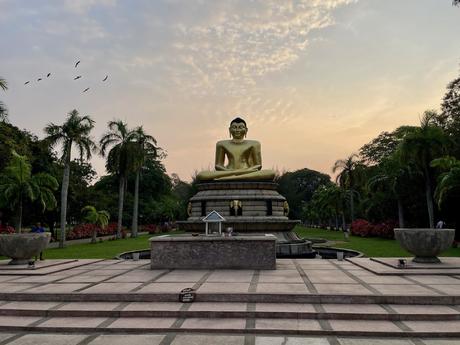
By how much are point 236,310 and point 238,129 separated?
1441cm

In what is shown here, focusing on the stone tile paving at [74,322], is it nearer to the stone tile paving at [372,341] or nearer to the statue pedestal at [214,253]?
the stone tile paving at [372,341]

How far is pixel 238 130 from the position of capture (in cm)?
2058

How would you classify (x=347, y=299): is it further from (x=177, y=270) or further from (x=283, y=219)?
(x=283, y=219)

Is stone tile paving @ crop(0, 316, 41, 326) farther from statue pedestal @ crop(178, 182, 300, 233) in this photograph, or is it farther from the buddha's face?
the buddha's face

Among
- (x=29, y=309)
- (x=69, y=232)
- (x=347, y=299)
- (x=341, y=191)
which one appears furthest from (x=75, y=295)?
(x=341, y=191)

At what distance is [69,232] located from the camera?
34.6 metres

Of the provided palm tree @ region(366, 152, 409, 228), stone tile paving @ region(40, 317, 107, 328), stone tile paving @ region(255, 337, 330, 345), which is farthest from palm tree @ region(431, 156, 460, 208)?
stone tile paving @ region(40, 317, 107, 328)

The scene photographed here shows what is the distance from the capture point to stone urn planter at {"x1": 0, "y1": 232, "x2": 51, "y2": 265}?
1155 cm

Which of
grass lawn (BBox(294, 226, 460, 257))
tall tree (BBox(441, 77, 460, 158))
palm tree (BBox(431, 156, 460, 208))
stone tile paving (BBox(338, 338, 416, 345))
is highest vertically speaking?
tall tree (BBox(441, 77, 460, 158))

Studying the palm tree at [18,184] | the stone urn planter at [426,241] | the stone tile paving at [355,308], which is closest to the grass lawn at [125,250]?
the palm tree at [18,184]

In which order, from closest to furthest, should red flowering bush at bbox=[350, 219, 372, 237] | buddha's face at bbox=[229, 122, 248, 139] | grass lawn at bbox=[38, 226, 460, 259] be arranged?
grass lawn at bbox=[38, 226, 460, 259]
buddha's face at bbox=[229, 122, 248, 139]
red flowering bush at bbox=[350, 219, 372, 237]

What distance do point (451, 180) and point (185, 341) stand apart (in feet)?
60.0

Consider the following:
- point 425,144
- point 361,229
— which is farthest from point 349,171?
point 425,144

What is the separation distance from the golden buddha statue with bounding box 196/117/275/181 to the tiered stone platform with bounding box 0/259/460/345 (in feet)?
32.1
